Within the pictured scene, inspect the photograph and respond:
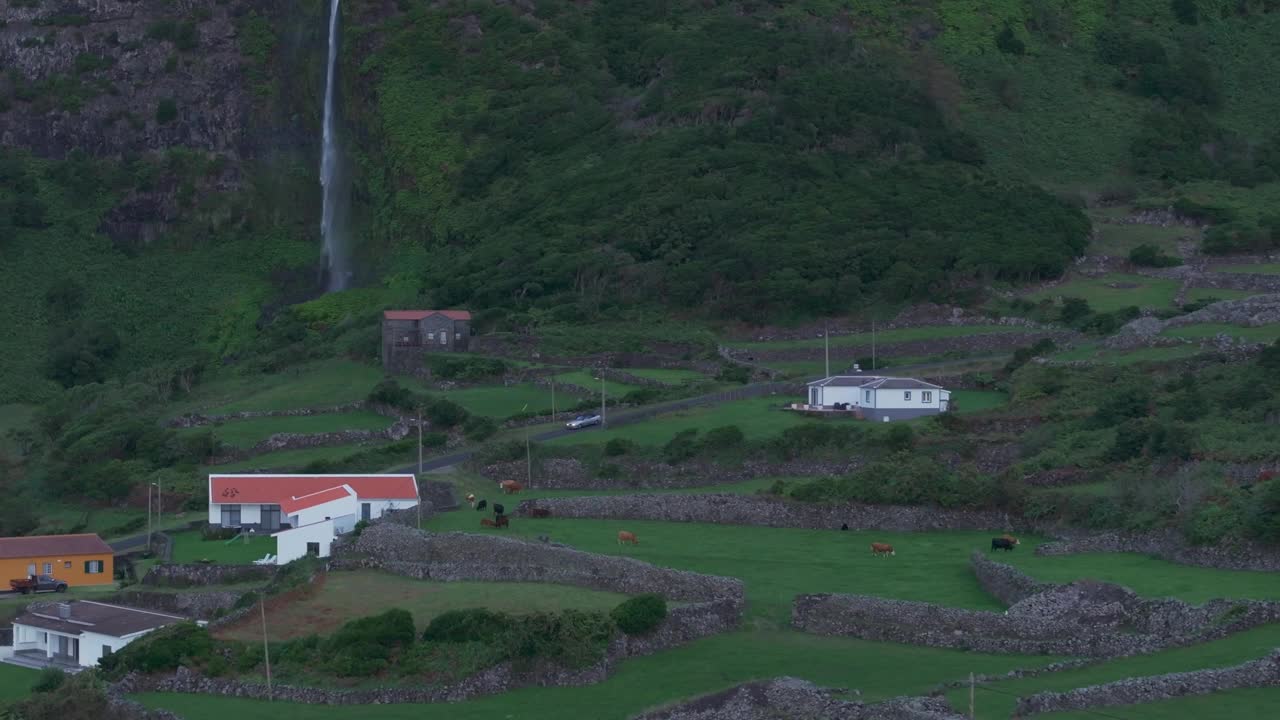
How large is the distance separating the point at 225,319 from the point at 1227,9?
216 ft

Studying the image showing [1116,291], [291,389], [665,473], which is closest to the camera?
[665,473]

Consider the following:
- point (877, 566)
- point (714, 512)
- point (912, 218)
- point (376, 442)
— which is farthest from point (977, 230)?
point (877, 566)

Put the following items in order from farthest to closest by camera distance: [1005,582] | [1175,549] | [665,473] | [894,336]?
[894,336], [665,473], [1175,549], [1005,582]

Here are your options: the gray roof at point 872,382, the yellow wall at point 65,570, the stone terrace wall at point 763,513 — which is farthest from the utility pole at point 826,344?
the yellow wall at point 65,570

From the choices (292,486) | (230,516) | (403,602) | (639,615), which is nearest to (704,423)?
(292,486)

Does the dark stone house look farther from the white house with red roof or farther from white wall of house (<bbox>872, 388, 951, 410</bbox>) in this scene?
the white house with red roof

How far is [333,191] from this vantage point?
135250mm

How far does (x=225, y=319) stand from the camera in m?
123

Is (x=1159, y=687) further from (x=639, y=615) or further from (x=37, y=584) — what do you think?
(x=37, y=584)

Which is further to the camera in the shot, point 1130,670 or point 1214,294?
point 1214,294

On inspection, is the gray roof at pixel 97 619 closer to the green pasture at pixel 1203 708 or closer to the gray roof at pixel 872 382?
the green pasture at pixel 1203 708

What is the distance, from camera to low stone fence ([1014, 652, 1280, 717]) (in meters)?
46.8

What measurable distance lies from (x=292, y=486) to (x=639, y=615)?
2259cm

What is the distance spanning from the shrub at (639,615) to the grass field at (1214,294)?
49.8 metres
